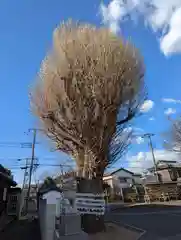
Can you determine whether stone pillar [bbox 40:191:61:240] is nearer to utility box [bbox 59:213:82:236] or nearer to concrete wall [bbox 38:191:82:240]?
concrete wall [bbox 38:191:82:240]

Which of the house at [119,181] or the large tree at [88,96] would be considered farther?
the house at [119,181]

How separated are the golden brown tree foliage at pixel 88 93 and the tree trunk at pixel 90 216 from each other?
32 cm

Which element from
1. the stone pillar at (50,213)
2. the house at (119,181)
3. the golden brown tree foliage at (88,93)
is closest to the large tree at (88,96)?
the golden brown tree foliage at (88,93)

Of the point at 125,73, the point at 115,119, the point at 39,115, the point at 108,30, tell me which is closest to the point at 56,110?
the point at 39,115

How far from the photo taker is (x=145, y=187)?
2997cm

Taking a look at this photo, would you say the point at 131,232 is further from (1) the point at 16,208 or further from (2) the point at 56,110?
(1) the point at 16,208

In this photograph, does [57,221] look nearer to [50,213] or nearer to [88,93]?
[50,213]

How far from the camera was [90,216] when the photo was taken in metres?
8.80

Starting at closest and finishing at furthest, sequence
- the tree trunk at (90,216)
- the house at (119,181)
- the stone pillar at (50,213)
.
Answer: the stone pillar at (50,213) → the tree trunk at (90,216) → the house at (119,181)

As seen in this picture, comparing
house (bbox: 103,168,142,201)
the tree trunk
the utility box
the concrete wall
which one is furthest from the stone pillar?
house (bbox: 103,168,142,201)

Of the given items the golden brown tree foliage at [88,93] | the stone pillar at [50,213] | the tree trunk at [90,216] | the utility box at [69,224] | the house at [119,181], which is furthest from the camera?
the house at [119,181]

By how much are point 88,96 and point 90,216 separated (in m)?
4.27

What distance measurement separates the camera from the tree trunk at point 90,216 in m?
8.66

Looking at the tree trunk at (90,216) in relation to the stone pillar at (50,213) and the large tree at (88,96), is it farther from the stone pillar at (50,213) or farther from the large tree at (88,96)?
the stone pillar at (50,213)
